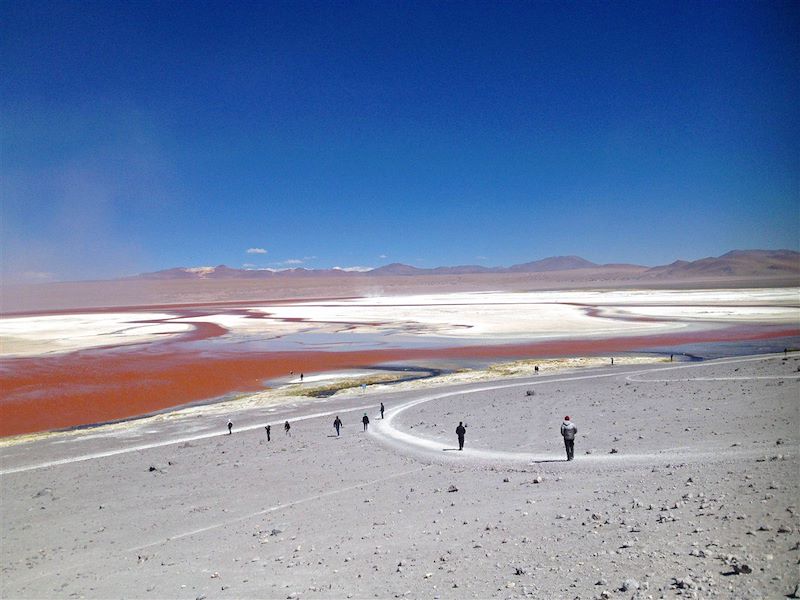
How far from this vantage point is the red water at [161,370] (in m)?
28.2

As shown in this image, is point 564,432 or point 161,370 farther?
point 161,370

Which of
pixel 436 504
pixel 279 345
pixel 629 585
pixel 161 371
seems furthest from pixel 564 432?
pixel 279 345

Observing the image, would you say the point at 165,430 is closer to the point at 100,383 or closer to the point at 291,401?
the point at 291,401

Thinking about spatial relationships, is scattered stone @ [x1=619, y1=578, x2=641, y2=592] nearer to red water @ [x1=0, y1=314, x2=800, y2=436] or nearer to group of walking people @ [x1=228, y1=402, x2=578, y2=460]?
group of walking people @ [x1=228, y1=402, x2=578, y2=460]

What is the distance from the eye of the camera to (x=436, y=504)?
1164cm

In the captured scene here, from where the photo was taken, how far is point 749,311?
6306 cm

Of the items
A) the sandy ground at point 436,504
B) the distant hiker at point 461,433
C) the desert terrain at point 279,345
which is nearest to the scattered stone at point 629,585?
the sandy ground at point 436,504

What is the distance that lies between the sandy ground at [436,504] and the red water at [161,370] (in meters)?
6.27

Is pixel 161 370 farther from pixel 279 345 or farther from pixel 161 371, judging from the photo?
pixel 279 345

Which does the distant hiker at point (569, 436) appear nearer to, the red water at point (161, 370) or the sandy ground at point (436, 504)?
the sandy ground at point (436, 504)

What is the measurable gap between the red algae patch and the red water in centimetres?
5

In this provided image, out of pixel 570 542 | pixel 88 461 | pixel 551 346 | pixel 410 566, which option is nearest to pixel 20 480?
pixel 88 461

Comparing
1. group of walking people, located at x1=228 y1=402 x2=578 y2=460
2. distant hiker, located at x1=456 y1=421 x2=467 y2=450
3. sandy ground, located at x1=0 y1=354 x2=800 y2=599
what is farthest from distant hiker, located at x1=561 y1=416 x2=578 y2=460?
distant hiker, located at x1=456 y1=421 x2=467 y2=450

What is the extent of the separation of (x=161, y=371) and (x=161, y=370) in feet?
1.34
